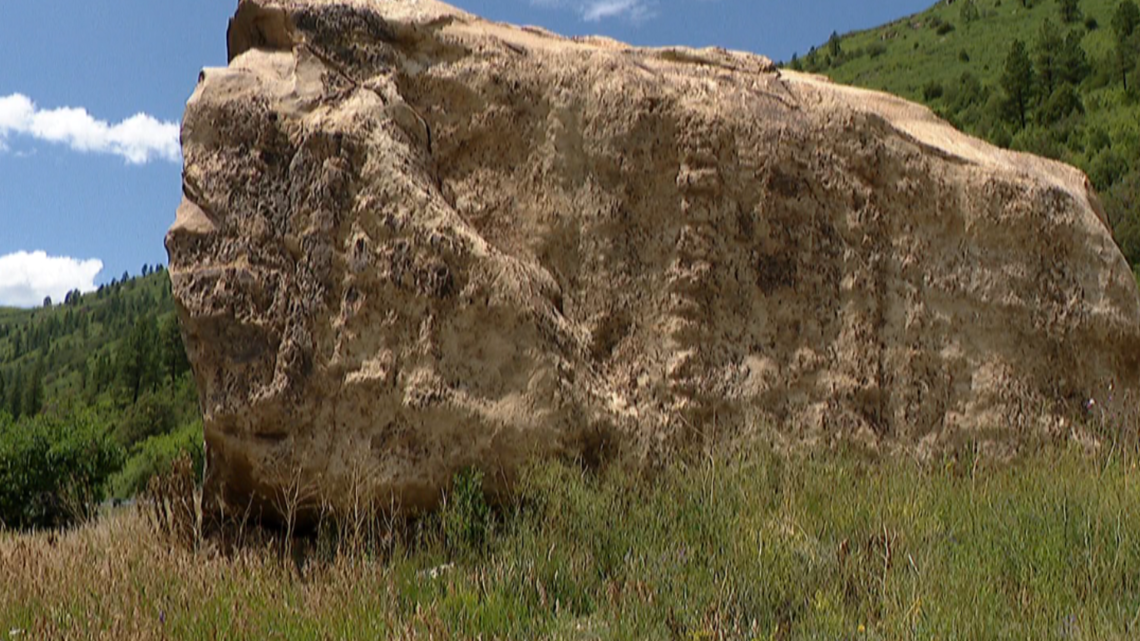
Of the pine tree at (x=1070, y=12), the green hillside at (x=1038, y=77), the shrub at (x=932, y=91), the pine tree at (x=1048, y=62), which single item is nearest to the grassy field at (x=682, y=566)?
the green hillside at (x=1038, y=77)

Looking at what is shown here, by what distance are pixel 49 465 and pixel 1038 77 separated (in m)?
46.8

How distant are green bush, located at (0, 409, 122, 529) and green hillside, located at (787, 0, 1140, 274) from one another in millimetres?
20777

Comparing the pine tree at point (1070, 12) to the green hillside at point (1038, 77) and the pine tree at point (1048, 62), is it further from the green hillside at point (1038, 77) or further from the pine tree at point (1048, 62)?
the pine tree at point (1048, 62)

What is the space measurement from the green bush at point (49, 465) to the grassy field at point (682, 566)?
227 inches

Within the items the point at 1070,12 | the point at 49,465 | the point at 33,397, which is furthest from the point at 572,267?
the point at 33,397

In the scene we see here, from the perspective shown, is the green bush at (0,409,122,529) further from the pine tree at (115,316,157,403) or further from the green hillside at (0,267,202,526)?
the pine tree at (115,316,157,403)

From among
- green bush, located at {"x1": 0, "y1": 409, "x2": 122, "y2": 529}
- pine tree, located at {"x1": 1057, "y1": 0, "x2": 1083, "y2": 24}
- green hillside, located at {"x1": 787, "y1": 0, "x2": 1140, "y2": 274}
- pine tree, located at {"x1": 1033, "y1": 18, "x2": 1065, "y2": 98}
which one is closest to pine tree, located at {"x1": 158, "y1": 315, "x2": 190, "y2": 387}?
green bush, located at {"x1": 0, "y1": 409, "x2": 122, "y2": 529}

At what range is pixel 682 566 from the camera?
4.25 meters

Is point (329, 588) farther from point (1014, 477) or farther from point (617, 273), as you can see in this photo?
point (1014, 477)

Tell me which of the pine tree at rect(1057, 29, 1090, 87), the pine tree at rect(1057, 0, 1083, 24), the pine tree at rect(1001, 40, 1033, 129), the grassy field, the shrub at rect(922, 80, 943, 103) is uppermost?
the pine tree at rect(1057, 0, 1083, 24)

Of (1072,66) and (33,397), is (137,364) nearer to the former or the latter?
(33,397)

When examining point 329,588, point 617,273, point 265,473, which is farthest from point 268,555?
point 617,273

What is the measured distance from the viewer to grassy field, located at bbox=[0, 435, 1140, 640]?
3.76 m

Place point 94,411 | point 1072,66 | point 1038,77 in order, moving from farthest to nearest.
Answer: point 1072,66, point 1038,77, point 94,411
